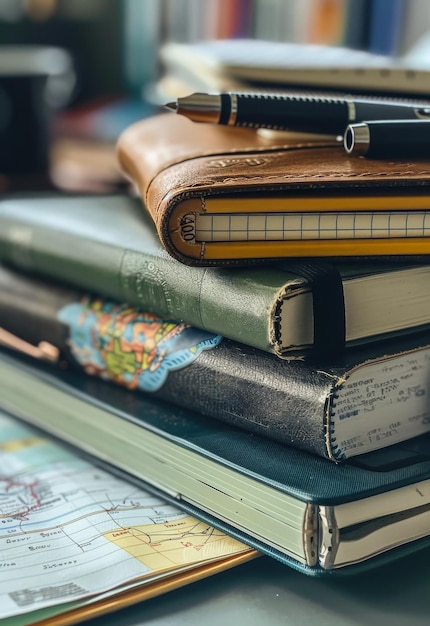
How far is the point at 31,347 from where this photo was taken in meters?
0.65

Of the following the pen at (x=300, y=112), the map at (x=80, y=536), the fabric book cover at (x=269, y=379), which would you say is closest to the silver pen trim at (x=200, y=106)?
the pen at (x=300, y=112)

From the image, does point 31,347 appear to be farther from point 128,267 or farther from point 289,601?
point 289,601

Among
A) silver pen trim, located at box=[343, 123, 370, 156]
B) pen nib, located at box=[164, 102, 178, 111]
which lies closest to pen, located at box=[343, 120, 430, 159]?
silver pen trim, located at box=[343, 123, 370, 156]

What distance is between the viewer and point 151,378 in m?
0.56

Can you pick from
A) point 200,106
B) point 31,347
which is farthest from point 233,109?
point 31,347

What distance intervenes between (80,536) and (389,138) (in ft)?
0.93

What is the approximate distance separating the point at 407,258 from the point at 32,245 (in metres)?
0.29

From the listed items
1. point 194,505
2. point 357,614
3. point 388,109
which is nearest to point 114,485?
point 194,505

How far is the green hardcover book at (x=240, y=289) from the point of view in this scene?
0.45 m

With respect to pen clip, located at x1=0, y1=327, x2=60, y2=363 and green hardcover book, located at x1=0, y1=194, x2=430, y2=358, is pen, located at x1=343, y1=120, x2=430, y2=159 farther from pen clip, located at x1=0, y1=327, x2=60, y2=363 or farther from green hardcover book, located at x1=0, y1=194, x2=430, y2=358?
pen clip, located at x1=0, y1=327, x2=60, y2=363

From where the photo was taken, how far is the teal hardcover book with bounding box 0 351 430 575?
0.44 m

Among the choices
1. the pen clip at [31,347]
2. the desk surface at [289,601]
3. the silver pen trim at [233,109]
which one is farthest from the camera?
the pen clip at [31,347]

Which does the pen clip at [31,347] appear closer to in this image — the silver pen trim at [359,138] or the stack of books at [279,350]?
the stack of books at [279,350]

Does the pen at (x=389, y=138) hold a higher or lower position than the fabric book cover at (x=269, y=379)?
higher
